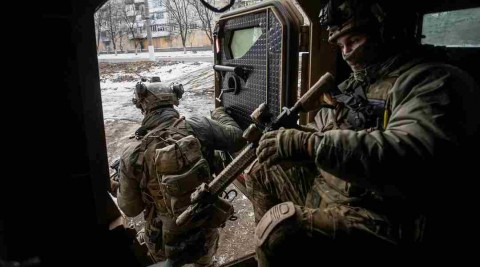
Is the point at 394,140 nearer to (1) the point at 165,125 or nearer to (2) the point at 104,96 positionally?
(1) the point at 165,125

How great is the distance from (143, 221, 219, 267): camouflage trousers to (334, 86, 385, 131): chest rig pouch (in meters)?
1.79

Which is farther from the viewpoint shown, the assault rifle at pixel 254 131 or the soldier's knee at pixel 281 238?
the assault rifle at pixel 254 131

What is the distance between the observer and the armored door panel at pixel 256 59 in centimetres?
262

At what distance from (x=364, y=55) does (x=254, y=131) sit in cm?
73

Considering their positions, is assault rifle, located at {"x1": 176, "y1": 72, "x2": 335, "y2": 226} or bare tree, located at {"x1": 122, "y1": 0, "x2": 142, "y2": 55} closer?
assault rifle, located at {"x1": 176, "y1": 72, "x2": 335, "y2": 226}

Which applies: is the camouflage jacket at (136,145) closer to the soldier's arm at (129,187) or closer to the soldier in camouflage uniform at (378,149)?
the soldier's arm at (129,187)

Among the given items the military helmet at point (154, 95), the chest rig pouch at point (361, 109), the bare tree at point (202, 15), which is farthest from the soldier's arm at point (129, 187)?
the bare tree at point (202, 15)

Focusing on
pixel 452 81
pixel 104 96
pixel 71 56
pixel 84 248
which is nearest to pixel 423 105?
pixel 452 81

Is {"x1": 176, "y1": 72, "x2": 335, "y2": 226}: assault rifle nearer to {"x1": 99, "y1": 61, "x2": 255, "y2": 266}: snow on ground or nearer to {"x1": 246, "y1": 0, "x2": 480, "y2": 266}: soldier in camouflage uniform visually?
{"x1": 246, "y1": 0, "x2": 480, "y2": 266}: soldier in camouflage uniform

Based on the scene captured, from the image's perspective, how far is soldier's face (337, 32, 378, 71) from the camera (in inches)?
67.7

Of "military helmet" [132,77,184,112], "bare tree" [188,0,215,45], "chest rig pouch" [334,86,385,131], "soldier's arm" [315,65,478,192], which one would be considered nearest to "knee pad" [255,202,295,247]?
"soldier's arm" [315,65,478,192]

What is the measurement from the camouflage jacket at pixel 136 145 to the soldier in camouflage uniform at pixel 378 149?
1347 millimetres

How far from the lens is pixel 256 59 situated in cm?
309

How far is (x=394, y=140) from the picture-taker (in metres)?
1.30
